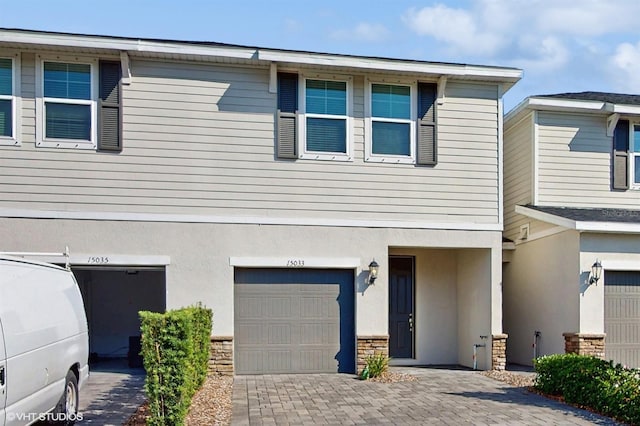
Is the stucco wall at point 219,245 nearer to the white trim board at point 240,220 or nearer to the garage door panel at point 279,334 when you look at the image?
the white trim board at point 240,220

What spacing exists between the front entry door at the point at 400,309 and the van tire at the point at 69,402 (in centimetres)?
738

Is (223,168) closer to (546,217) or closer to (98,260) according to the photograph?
(98,260)

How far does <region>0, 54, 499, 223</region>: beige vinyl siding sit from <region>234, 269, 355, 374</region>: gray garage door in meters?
1.34

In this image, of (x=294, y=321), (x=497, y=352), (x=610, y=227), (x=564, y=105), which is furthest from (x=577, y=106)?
(x=294, y=321)

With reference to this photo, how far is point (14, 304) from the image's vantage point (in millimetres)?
5457

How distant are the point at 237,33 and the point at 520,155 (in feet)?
24.7

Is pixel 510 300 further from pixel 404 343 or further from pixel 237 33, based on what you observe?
pixel 237 33

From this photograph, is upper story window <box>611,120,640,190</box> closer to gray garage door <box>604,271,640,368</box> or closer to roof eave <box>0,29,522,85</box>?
gray garage door <box>604,271,640,368</box>

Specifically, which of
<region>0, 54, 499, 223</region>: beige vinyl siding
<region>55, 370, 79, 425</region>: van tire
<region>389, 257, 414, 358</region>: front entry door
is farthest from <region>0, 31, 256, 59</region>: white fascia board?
<region>55, 370, 79, 425</region>: van tire

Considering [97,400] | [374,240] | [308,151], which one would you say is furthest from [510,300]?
[97,400]

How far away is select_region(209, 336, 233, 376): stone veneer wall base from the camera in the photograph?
10797 millimetres

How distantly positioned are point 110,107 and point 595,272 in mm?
10185

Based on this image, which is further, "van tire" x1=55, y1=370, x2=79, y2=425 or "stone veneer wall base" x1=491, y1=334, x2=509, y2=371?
"stone veneer wall base" x1=491, y1=334, x2=509, y2=371

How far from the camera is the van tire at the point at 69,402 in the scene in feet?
21.7
